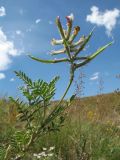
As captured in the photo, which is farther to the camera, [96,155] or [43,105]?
[96,155]

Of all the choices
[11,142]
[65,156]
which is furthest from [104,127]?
[11,142]

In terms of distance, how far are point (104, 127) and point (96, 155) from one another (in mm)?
3142

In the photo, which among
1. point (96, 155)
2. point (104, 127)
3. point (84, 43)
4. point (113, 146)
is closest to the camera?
point (84, 43)

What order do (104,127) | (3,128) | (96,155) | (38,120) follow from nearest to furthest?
(38,120) < (96,155) < (3,128) < (104,127)

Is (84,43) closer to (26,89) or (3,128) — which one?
(26,89)

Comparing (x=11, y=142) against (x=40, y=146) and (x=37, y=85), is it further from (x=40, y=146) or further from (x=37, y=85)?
(x=40, y=146)

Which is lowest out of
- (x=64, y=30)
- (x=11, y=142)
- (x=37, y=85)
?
(x=11, y=142)

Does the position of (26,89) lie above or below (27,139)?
above

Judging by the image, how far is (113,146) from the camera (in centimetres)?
562

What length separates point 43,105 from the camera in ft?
4.23

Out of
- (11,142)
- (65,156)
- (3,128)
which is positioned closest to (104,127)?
(3,128)

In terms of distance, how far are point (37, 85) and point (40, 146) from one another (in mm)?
4403

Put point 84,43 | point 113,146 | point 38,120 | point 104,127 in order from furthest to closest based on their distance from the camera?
point 104,127
point 113,146
point 38,120
point 84,43

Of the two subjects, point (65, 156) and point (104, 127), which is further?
point (104, 127)
